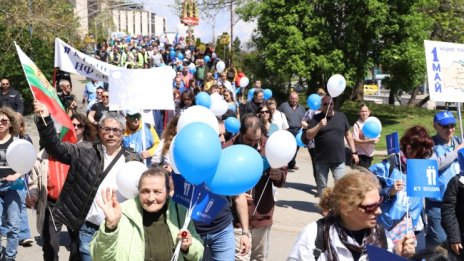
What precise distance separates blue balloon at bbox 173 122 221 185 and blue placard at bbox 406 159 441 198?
5.02 feet

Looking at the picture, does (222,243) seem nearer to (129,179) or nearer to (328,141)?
(129,179)

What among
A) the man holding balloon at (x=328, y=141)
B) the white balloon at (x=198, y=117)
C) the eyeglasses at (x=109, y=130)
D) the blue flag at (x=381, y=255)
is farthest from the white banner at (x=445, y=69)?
the blue flag at (x=381, y=255)

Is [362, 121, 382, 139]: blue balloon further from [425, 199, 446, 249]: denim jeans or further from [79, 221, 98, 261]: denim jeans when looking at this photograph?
[79, 221, 98, 261]: denim jeans

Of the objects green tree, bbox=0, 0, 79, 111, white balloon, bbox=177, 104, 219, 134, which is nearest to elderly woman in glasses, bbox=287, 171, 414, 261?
white balloon, bbox=177, 104, 219, 134

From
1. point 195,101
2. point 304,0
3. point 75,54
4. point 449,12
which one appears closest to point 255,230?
point 75,54

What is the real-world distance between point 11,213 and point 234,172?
10.4 feet

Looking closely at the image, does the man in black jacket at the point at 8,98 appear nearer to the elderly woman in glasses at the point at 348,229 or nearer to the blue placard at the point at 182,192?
the blue placard at the point at 182,192

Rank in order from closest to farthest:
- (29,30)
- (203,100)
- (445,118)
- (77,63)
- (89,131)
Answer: (445,118)
(89,131)
(77,63)
(203,100)
(29,30)

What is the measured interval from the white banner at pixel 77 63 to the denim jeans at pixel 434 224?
447cm

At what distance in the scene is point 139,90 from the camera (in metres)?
6.86

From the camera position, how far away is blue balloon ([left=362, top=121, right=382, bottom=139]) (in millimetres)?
8164

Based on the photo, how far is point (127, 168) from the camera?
4242mm

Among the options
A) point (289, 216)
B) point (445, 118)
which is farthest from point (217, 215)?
point (289, 216)

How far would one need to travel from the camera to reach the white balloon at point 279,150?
4953 millimetres
